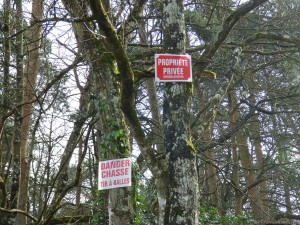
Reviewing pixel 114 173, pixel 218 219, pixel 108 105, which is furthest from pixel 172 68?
pixel 218 219

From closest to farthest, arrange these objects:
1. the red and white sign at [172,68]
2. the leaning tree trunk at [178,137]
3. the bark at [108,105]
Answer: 1. the leaning tree trunk at [178,137]
2. the red and white sign at [172,68]
3. the bark at [108,105]

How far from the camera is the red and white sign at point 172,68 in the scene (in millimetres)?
3246

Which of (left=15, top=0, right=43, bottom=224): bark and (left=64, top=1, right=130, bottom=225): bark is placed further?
(left=15, top=0, right=43, bottom=224): bark

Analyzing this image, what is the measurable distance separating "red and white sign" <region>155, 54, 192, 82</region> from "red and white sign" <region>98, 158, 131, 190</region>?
83 cm

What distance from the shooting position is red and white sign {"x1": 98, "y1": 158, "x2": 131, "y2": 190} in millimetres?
3422

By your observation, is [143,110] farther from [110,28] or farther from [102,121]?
[110,28]

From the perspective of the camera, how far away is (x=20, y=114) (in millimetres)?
6094

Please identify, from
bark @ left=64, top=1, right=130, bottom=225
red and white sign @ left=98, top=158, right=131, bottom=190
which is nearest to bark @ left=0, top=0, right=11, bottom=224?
bark @ left=64, top=1, right=130, bottom=225

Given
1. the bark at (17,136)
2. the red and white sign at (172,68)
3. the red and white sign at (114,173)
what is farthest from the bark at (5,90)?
the red and white sign at (172,68)

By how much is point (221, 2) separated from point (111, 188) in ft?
15.6

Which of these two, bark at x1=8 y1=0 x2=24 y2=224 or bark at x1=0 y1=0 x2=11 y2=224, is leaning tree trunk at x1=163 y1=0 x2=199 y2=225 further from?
bark at x1=8 y1=0 x2=24 y2=224

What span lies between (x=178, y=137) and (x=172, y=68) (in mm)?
585

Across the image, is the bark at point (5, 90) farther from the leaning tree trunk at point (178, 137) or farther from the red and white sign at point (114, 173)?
the leaning tree trunk at point (178, 137)

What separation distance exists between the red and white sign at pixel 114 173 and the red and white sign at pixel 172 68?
831 millimetres
